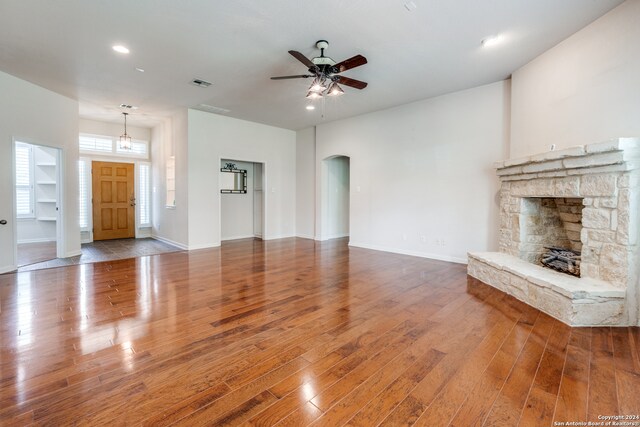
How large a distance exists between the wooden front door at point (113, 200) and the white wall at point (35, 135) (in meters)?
1.98

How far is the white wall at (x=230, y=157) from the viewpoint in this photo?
21.6ft

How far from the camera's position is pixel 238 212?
27.3ft

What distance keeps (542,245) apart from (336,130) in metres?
4.95

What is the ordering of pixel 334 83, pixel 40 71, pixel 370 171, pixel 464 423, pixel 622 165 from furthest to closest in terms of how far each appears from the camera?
1. pixel 370 171
2. pixel 40 71
3. pixel 334 83
4. pixel 622 165
5. pixel 464 423

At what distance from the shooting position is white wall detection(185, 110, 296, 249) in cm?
659

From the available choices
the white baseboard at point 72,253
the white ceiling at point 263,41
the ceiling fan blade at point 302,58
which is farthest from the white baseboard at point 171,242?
the ceiling fan blade at point 302,58

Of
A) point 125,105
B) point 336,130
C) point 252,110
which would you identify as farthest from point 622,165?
point 125,105

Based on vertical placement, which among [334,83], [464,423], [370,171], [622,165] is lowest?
[464,423]

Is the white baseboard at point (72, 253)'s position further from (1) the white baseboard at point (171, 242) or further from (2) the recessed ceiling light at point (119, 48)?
(2) the recessed ceiling light at point (119, 48)

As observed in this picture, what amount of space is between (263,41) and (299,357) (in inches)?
139

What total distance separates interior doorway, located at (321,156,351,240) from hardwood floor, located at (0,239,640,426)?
4053 mm

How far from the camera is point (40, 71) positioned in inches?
176

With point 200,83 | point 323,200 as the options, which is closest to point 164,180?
point 200,83

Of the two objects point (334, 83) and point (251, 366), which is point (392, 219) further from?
point (251, 366)
